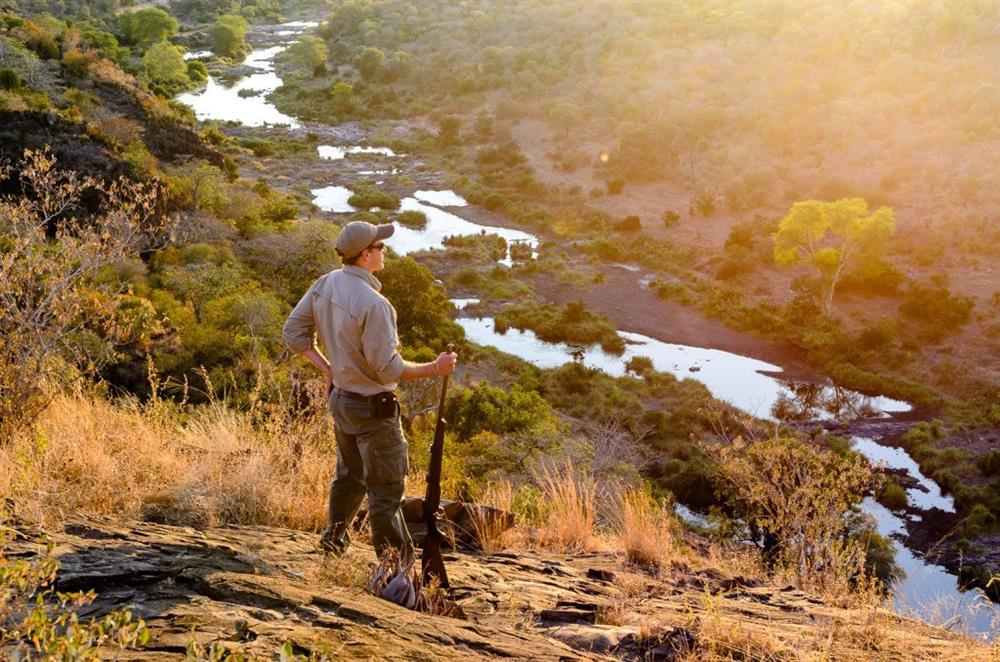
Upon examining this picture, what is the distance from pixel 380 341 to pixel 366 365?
0.19m

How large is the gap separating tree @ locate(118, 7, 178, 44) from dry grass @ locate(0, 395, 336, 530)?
7945cm

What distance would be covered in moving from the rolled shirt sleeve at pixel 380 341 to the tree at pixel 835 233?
28763 mm

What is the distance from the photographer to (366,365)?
3.42 metres

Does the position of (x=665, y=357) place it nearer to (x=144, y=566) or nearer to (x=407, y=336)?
(x=407, y=336)

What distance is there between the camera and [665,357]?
2733 centimetres

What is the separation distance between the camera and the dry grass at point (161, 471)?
140 inches

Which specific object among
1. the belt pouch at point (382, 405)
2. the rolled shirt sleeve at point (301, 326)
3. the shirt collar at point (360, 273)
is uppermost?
the shirt collar at point (360, 273)

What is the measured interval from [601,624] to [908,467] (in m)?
20.1

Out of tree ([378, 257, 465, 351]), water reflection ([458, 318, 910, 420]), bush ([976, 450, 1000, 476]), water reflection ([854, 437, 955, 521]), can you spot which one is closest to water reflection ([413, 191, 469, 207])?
water reflection ([458, 318, 910, 420])

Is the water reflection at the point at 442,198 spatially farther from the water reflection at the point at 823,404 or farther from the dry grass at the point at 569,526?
the dry grass at the point at 569,526

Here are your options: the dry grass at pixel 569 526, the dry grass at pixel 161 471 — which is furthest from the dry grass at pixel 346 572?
the dry grass at pixel 569 526

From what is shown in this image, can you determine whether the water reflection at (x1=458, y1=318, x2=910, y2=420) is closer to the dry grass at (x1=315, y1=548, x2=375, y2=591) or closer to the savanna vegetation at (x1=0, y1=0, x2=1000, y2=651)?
the savanna vegetation at (x1=0, y1=0, x2=1000, y2=651)

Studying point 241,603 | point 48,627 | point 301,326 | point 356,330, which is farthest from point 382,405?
point 48,627

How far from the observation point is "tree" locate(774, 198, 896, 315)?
2903 centimetres
